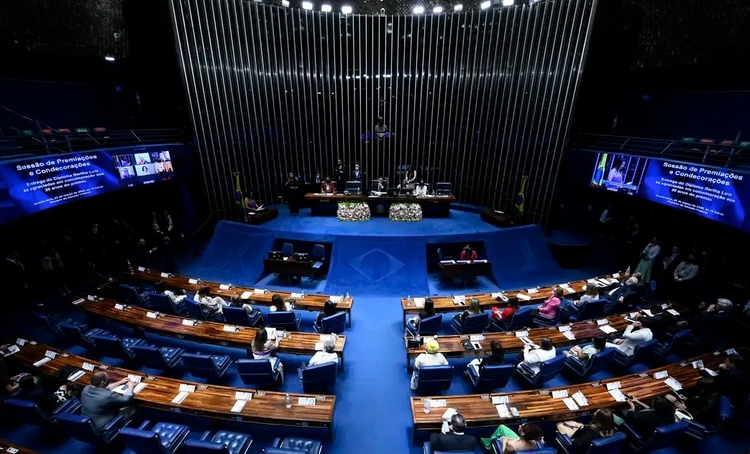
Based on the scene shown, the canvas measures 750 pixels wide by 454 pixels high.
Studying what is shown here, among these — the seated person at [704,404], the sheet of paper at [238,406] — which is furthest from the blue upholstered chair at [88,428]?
the seated person at [704,404]

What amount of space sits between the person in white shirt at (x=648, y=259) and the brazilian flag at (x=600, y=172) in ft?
8.40

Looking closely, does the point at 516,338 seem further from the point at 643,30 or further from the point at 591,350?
the point at 643,30

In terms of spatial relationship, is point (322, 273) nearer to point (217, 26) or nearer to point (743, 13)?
point (217, 26)

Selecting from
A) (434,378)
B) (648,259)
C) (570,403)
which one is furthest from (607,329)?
(648,259)

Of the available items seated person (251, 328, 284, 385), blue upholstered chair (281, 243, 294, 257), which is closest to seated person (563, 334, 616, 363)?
seated person (251, 328, 284, 385)

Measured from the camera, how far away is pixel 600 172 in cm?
1121

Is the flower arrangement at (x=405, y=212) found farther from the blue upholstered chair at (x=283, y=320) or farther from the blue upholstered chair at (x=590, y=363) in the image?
the blue upholstered chair at (x=590, y=363)

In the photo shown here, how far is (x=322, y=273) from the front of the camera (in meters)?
11.2

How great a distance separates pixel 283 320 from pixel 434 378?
340cm

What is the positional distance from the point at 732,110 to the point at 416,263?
1084 centimetres

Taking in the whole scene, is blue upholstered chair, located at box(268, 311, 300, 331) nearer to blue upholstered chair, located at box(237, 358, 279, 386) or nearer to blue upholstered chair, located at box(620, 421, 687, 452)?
blue upholstered chair, located at box(237, 358, 279, 386)

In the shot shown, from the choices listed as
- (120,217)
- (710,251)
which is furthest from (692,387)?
(120,217)

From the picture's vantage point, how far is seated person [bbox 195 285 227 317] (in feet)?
25.4

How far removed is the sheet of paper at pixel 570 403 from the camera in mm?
5043
